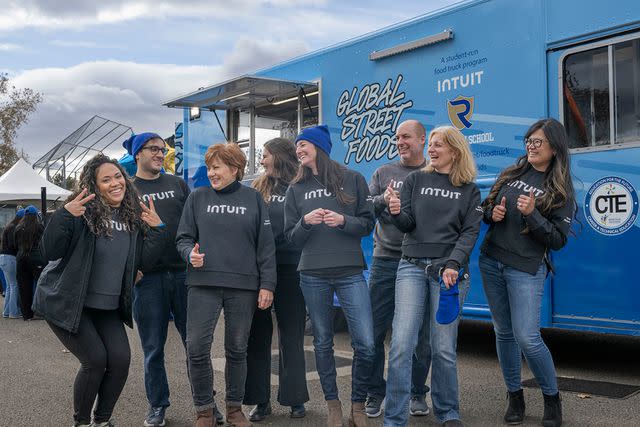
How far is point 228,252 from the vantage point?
170 inches

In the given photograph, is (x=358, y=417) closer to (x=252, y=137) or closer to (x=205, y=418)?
(x=205, y=418)

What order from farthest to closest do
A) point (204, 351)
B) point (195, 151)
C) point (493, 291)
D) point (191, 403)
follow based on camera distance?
point (195, 151) < point (191, 403) < point (493, 291) < point (204, 351)

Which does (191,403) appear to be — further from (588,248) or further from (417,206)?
(588,248)

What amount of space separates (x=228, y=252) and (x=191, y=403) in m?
1.53

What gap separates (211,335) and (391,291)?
3.96 feet

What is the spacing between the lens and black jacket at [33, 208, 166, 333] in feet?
13.1

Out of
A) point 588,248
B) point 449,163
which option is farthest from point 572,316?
point 449,163

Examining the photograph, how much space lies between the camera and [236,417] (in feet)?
14.5

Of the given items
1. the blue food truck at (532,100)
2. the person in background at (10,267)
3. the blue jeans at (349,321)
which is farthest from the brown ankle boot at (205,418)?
the person in background at (10,267)

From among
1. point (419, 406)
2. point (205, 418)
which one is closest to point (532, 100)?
point (419, 406)

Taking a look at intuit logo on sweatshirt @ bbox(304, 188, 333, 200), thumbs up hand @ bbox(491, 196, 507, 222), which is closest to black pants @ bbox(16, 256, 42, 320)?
intuit logo on sweatshirt @ bbox(304, 188, 333, 200)

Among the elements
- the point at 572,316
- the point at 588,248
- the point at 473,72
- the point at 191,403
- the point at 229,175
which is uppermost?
the point at 473,72

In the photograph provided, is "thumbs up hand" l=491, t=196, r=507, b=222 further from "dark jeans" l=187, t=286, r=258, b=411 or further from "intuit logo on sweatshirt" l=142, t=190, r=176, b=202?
"intuit logo on sweatshirt" l=142, t=190, r=176, b=202

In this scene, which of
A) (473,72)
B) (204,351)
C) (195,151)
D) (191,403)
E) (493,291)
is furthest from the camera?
(195,151)
